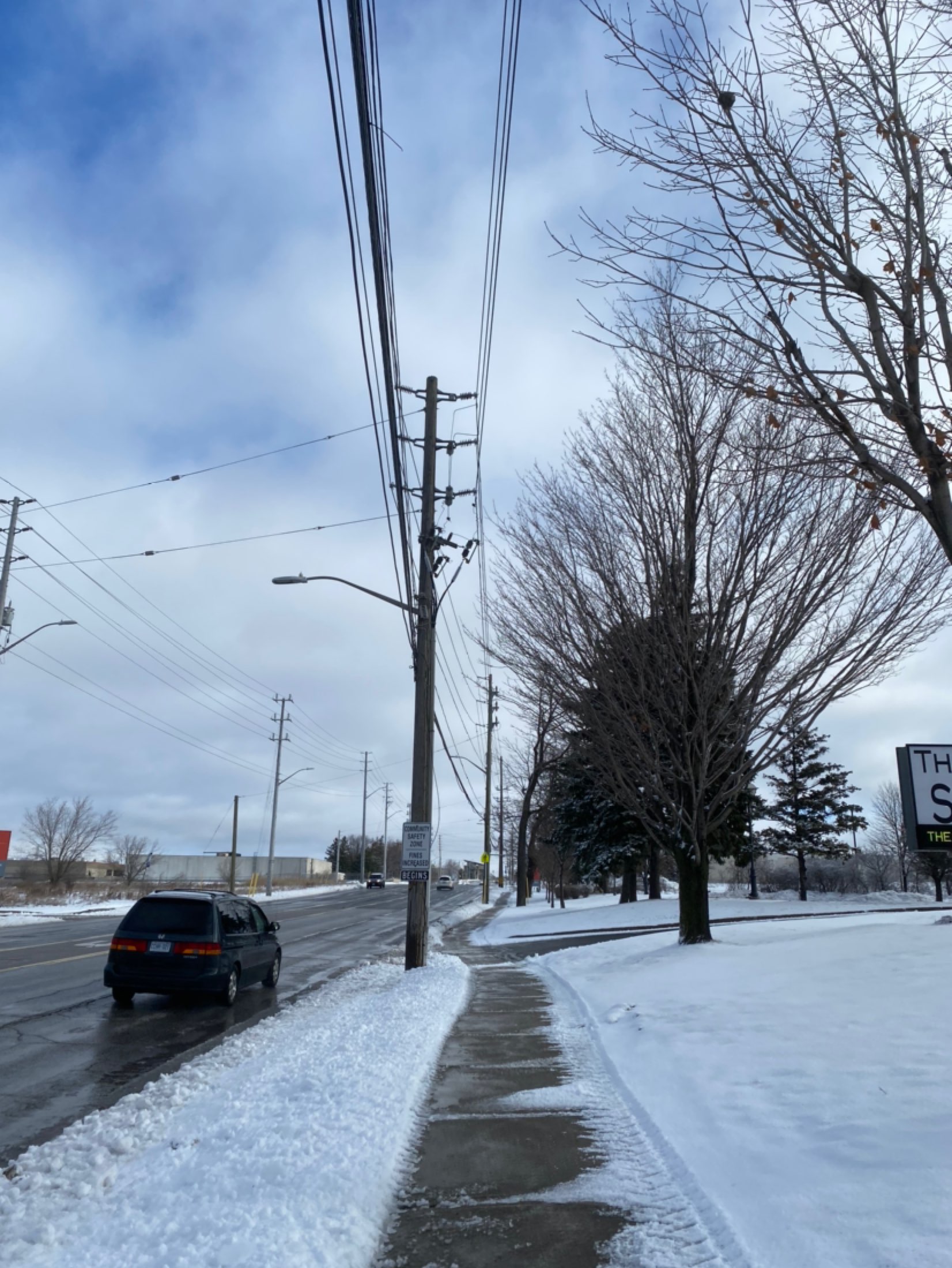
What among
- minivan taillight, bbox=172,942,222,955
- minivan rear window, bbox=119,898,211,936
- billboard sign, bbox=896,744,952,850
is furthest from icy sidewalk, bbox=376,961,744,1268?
minivan rear window, bbox=119,898,211,936

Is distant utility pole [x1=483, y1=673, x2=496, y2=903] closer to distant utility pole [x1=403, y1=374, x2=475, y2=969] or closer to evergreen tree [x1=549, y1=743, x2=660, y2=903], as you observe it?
evergreen tree [x1=549, y1=743, x2=660, y2=903]

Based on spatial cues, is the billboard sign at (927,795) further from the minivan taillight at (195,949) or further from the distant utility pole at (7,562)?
the distant utility pole at (7,562)

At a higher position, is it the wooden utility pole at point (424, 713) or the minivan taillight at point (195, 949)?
the wooden utility pole at point (424, 713)

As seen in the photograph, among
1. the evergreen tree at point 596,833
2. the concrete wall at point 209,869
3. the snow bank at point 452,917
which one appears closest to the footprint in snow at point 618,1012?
the snow bank at point 452,917

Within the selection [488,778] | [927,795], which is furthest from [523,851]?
[927,795]

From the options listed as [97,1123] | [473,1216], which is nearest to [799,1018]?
[473,1216]

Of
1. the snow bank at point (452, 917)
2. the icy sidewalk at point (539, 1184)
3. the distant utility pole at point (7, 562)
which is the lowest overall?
the snow bank at point (452, 917)

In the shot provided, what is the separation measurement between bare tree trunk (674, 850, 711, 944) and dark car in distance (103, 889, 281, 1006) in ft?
24.7

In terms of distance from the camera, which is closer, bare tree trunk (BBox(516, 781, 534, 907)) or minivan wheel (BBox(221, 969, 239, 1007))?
minivan wheel (BBox(221, 969, 239, 1007))

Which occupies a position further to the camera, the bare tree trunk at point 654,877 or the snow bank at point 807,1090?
the bare tree trunk at point 654,877

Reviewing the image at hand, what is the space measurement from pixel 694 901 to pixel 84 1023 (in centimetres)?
996

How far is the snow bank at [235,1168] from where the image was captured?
13.9ft

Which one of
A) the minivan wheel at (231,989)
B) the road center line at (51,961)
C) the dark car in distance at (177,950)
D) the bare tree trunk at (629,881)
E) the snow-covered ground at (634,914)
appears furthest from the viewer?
the bare tree trunk at (629,881)

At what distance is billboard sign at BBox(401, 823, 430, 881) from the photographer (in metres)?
16.6
